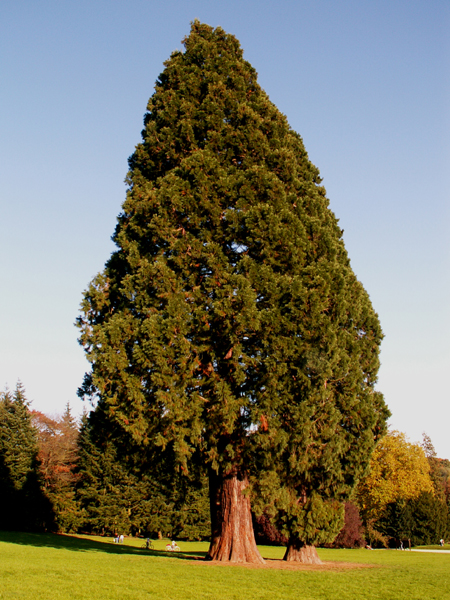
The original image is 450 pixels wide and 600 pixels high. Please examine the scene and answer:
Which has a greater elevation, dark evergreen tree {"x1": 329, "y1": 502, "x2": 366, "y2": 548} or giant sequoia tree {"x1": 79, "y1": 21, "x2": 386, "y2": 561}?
giant sequoia tree {"x1": 79, "y1": 21, "x2": 386, "y2": 561}

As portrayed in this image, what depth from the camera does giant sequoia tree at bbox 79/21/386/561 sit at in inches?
417

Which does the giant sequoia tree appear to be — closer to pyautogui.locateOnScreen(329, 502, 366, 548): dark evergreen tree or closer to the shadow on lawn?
the shadow on lawn

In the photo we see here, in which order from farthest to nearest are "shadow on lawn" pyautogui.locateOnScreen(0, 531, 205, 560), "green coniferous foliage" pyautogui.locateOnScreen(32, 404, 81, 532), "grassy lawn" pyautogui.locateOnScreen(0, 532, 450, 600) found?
"green coniferous foliage" pyautogui.locateOnScreen(32, 404, 81, 532)
"shadow on lawn" pyautogui.locateOnScreen(0, 531, 205, 560)
"grassy lawn" pyautogui.locateOnScreen(0, 532, 450, 600)

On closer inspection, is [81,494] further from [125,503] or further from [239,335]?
[239,335]

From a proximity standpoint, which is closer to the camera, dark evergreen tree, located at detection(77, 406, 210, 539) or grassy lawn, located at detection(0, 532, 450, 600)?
grassy lawn, located at detection(0, 532, 450, 600)

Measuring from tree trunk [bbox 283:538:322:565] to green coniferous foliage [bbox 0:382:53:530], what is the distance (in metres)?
25.0

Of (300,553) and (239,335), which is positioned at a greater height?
(239,335)

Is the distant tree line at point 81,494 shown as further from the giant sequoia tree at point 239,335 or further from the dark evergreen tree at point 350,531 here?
the giant sequoia tree at point 239,335

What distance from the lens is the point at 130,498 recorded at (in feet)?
111

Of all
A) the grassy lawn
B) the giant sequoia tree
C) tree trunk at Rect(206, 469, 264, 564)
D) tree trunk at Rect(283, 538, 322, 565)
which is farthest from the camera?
tree trunk at Rect(283, 538, 322, 565)

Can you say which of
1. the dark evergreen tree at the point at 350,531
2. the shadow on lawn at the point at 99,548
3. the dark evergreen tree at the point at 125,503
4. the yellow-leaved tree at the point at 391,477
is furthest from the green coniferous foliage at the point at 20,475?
the yellow-leaved tree at the point at 391,477

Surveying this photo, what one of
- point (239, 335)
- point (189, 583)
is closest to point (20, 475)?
point (239, 335)

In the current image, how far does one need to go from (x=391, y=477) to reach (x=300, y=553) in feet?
79.1

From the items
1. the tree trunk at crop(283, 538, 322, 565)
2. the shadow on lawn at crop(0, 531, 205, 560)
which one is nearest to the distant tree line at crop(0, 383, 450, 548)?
the shadow on lawn at crop(0, 531, 205, 560)
